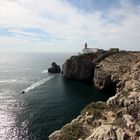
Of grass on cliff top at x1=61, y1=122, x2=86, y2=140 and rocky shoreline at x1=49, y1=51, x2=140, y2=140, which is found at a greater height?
rocky shoreline at x1=49, y1=51, x2=140, y2=140

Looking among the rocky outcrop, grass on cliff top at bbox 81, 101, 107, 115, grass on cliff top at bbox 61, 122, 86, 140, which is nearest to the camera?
grass on cliff top at bbox 61, 122, 86, 140

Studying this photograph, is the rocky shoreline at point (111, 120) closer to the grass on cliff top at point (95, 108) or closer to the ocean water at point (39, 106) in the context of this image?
the grass on cliff top at point (95, 108)

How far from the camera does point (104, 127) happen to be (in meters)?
47.3

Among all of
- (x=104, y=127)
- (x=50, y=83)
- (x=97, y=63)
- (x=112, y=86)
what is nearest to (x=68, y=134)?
(x=104, y=127)

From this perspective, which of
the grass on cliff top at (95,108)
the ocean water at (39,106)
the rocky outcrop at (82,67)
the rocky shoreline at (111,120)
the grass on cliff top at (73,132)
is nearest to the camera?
the rocky shoreline at (111,120)

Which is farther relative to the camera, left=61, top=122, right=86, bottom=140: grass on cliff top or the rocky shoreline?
left=61, top=122, right=86, bottom=140: grass on cliff top

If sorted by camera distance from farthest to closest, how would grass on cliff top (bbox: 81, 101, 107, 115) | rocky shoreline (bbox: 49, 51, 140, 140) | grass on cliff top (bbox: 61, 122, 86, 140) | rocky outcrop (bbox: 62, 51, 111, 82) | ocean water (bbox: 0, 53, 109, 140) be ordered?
1. rocky outcrop (bbox: 62, 51, 111, 82)
2. ocean water (bbox: 0, 53, 109, 140)
3. grass on cliff top (bbox: 81, 101, 107, 115)
4. grass on cliff top (bbox: 61, 122, 86, 140)
5. rocky shoreline (bbox: 49, 51, 140, 140)

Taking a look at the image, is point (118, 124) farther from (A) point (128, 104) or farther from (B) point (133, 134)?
(A) point (128, 104)

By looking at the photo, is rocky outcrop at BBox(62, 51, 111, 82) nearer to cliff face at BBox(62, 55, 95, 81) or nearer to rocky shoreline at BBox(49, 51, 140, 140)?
cliff face at BBox(62, 55, 95, 81)

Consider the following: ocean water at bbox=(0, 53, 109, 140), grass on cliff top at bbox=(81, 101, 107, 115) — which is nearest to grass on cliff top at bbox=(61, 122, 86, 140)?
grass on cliff top at bbox=(81, 101, 107, 115)

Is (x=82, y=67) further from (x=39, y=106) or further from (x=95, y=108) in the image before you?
(x=95, y=108)

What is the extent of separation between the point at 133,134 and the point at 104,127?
242 inches

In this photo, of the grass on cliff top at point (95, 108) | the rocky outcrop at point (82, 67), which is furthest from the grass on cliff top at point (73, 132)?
the rocky outcrop at point (82, 67)

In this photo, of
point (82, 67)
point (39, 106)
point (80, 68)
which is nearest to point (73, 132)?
point (39, 106)
